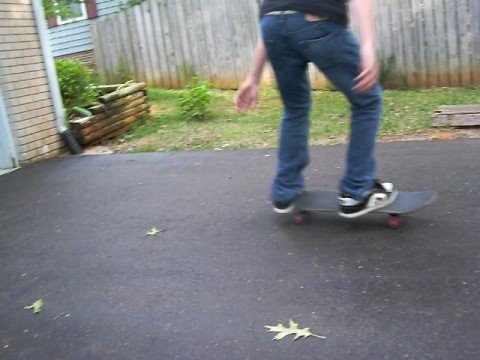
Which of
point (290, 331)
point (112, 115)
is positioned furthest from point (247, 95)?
point (112, 115)

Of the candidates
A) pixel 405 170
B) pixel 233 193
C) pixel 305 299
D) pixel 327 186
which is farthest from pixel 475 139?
pixel 305 299

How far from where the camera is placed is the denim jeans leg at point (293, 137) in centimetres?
338

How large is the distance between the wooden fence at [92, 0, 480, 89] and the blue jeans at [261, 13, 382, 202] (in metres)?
5.95

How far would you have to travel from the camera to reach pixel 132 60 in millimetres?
11977

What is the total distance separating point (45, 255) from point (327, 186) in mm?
2193

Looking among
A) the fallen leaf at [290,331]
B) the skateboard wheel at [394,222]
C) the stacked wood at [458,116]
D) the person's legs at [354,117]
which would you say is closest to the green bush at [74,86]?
the stacked wood at [458,116]

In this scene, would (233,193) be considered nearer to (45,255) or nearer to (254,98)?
(254,98)

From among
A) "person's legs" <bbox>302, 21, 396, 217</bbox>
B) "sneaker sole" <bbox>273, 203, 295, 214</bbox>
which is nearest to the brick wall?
"sneaker sole" <bbox>273, 203, 295, 214</bbox>

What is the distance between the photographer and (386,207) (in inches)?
127

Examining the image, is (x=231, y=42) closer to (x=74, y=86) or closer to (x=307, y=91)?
(x=74, y=86)

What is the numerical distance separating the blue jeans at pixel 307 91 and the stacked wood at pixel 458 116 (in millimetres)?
3247

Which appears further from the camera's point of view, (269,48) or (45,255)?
(45,255)

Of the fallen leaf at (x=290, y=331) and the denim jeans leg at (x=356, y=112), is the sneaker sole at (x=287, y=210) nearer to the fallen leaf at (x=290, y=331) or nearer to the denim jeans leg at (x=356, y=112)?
the denim jeans leg at (x=356, y=112)

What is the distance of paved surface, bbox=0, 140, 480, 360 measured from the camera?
89.9 inches
